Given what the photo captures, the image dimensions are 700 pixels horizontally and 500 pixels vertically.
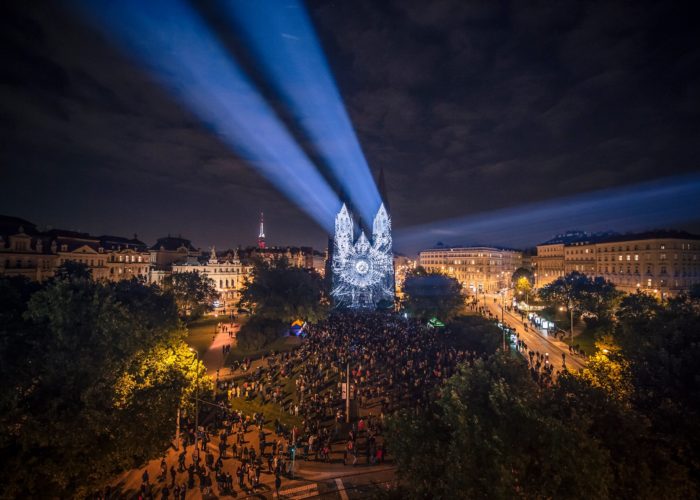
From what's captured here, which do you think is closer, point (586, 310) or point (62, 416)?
point (62, 416)

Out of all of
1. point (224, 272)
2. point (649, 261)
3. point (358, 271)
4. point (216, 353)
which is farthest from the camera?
point (224, 272)

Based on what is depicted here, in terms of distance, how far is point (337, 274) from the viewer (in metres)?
71.9

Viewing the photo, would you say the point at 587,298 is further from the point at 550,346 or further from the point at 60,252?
the point at 60,252

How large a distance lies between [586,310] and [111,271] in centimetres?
9068

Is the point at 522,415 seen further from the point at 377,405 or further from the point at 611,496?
the point at 377,405

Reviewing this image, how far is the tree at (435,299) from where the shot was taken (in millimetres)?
58281

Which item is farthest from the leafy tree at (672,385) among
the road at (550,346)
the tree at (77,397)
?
the tree at (77,397)

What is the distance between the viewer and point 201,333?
51.6 metres

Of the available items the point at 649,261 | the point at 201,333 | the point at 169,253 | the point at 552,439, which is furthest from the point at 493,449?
the point at 169,253

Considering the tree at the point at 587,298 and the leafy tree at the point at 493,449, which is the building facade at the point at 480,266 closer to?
the tree at the point at 587,298

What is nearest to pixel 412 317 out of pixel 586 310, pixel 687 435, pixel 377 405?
pixel 586 310

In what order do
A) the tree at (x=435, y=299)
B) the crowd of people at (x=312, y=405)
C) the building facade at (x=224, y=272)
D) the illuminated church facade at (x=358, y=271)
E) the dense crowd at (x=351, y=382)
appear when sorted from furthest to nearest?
the building facade at (x=224, y=272), the illuminated church facade at (x=358, y=271), the tree at (x=435, y=299), the dense crowd at (x=351, y=382), the crowd of people at (x=312, y=405)

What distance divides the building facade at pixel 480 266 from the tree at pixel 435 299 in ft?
232

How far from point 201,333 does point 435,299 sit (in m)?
35.2
